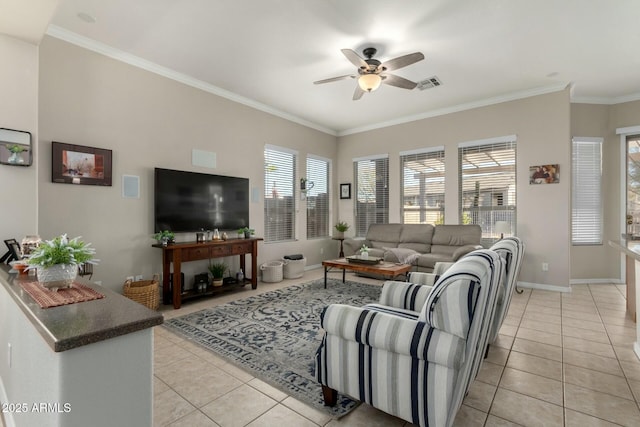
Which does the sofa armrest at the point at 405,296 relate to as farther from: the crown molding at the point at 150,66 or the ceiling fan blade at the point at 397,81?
the crown molding at the point at 150,66

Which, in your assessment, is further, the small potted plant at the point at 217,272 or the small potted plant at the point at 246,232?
the small potted plant at the point at 246,232

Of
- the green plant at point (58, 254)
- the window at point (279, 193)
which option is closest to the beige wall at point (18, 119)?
the green plant at point (58, 254)

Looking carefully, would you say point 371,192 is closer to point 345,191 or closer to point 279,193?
point 345,191

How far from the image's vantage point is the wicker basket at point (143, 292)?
3.42 metres

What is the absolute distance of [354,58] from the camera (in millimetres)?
3178

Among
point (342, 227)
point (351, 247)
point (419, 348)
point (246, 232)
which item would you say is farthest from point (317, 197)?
point (419, 348)

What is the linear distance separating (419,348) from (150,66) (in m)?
4.44

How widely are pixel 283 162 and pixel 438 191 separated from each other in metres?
3.06

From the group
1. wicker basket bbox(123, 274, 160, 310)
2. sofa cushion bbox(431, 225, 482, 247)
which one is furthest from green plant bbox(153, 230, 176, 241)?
sofa cushion bbox(431, 225, 482, 247)

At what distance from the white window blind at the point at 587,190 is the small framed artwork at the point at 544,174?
0.93 m

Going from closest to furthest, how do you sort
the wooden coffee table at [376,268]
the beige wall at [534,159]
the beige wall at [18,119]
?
the beige wall at [18,119], the wooden coffee table at [376,268], the beige wall at [534,159]

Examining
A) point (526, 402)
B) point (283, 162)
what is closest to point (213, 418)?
point (526, 402)

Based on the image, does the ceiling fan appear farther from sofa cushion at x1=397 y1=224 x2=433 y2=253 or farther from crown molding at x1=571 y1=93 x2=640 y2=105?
crown molding at x1=571 y1=93 x2=640 y2=105

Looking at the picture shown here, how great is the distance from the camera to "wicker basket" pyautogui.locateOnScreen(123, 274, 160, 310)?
3.42m
